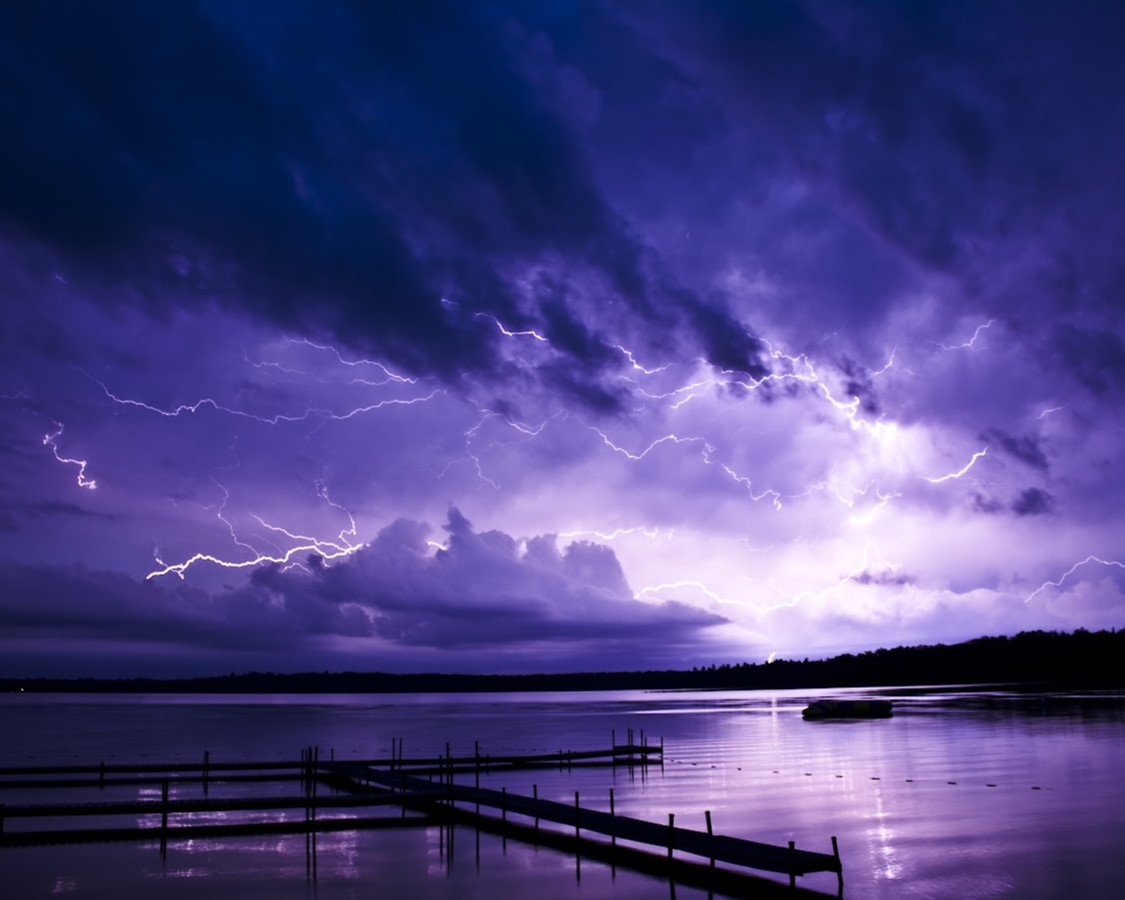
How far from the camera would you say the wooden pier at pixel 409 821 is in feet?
85.0

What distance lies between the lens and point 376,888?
26.2 metres

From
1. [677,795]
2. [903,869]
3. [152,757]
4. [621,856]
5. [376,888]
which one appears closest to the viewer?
[376,888]

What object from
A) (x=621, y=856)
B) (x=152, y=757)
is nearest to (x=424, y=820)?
(x=621, y=856)

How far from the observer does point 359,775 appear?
157ft

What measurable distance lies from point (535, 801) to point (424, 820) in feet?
20.8

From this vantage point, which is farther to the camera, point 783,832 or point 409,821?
point 409,821

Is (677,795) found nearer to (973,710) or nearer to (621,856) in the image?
(621,856)

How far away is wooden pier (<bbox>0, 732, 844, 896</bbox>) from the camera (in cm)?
2591

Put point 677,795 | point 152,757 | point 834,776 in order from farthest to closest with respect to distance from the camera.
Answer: point 152,757 → point 834,776 → point 677,795

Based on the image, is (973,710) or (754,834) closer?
(754,834)

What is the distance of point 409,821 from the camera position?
1475 inches

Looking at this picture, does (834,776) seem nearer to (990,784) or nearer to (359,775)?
(990,784)

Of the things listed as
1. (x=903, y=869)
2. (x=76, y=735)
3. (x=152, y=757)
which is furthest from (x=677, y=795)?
(x=76, y=735)

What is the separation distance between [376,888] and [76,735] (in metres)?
100
